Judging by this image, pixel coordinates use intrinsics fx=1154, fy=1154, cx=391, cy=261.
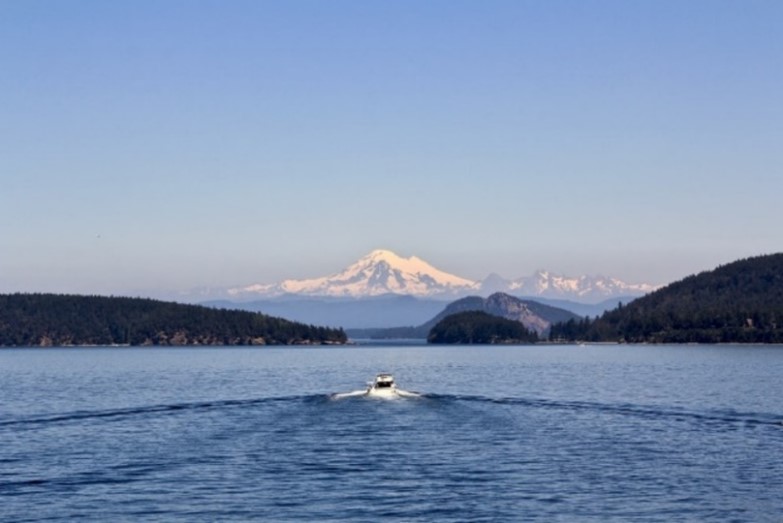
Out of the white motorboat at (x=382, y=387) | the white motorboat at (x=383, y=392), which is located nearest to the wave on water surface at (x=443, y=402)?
the white motorboat at (x=383, y=392)

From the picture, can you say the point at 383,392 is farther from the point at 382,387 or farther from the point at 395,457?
the point at 395,457

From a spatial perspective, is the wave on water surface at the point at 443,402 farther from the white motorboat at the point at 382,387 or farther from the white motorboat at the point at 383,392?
the white motorboat at the point at 382,387

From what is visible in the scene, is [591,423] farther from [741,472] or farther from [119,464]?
[119,464]

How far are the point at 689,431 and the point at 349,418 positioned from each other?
101 ft

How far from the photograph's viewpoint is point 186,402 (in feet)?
421

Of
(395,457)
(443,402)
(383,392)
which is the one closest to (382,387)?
(383,392)

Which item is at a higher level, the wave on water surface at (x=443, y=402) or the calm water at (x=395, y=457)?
the wave on water surface at (x=443, y=402)

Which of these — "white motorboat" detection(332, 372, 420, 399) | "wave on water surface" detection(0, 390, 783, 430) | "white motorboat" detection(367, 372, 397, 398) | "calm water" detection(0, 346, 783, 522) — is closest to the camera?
"calm water" detection(0, 346, 783, 522)

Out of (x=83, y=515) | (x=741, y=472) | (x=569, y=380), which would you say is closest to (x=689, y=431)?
(x=741, y=472)

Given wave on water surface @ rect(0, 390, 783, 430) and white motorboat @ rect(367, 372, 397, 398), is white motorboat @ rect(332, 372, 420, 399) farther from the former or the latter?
wave on water surface @ rect(0, 390, 783, 430)

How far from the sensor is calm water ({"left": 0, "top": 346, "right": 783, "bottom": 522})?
203 feet

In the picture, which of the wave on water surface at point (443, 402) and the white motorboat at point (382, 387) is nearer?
the wave on water surface at point (443, 402)

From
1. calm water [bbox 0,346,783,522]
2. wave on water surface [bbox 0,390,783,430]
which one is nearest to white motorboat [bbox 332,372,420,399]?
wave on water surface [bbox 0,390,783,430]

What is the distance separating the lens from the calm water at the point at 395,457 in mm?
61969
